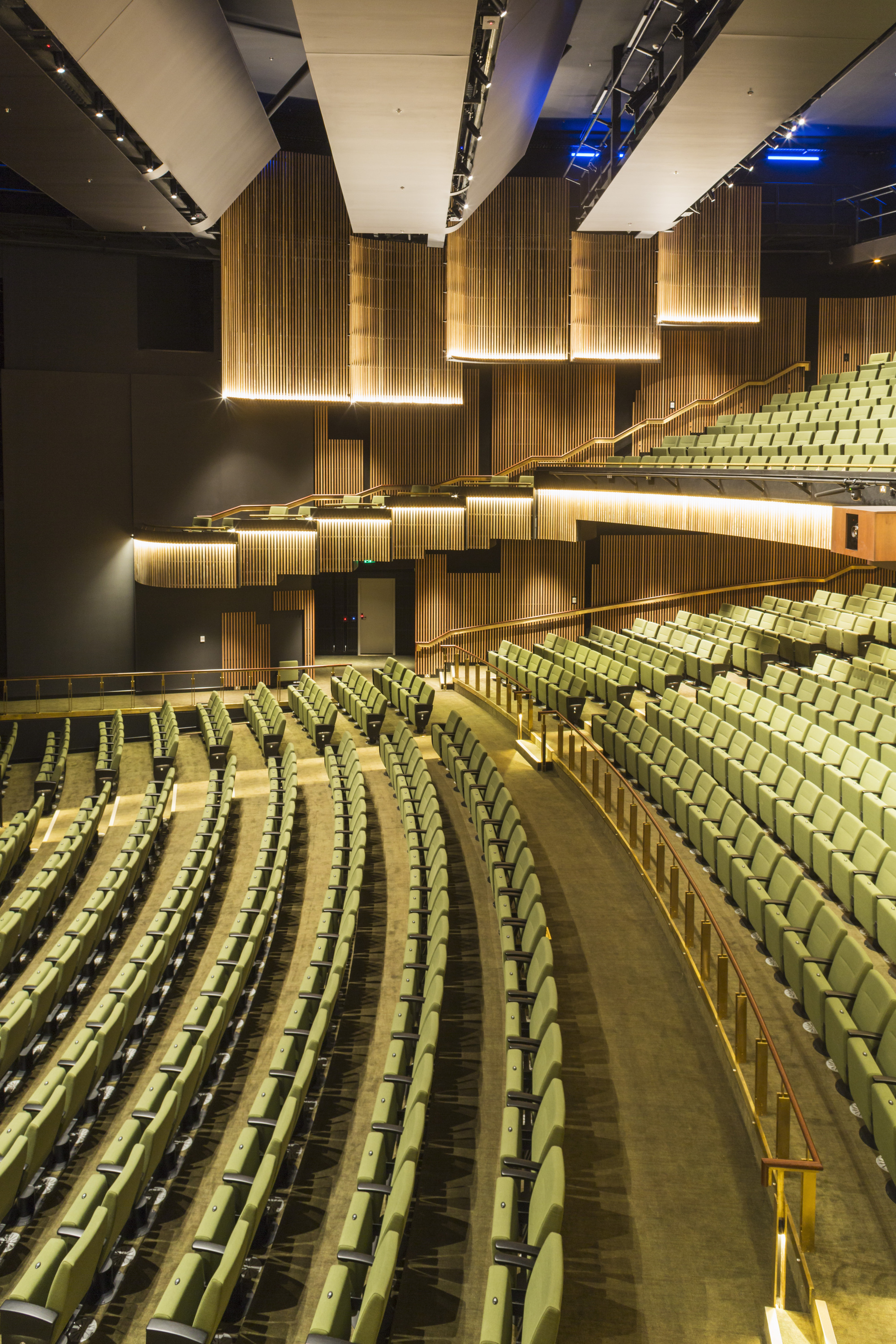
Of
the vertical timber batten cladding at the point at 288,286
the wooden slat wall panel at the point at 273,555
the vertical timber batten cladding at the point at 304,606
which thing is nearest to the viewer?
the wooden slat wall panel at the point at 273,555

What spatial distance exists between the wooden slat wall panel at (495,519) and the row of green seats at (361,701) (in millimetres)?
1528

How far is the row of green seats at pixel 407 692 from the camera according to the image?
5094mm

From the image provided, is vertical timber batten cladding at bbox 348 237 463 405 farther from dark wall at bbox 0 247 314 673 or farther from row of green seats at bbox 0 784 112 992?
row of green seats at bbox 0 784 112 992

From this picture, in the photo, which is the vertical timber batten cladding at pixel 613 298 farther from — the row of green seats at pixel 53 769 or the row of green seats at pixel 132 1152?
the row of green seats at pixel 132 1152

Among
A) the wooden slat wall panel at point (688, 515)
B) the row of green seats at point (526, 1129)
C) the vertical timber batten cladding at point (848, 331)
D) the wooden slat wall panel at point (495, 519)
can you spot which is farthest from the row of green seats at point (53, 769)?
the vertical timber batten cladding at point (848, 331)

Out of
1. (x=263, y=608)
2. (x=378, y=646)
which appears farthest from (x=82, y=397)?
(x=378, y=646)

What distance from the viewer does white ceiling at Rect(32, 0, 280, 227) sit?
3807mm

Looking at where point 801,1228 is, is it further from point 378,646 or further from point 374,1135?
point 378,646

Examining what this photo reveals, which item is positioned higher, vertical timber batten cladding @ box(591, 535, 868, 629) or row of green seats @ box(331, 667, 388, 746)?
vertical timber batten cladding @ box(591, 535, 868, 629)

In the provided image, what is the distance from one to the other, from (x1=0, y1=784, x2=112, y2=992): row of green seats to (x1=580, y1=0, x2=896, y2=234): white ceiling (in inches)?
176

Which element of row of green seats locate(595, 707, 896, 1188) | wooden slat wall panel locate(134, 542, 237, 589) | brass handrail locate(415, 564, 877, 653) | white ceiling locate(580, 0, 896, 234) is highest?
white ceiling locate(580, 0, 896, 234)

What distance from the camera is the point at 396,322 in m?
7.00

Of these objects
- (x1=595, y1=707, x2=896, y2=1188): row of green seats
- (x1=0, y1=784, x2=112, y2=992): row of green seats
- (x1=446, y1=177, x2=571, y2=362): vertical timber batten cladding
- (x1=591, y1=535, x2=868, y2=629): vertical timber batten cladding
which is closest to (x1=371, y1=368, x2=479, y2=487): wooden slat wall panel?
(x1=446, y1=177, x2=571, y2=362): vertical timber batten cladding

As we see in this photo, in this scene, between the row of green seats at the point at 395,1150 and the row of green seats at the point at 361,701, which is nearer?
the row of green seats at the point at 395,1150
